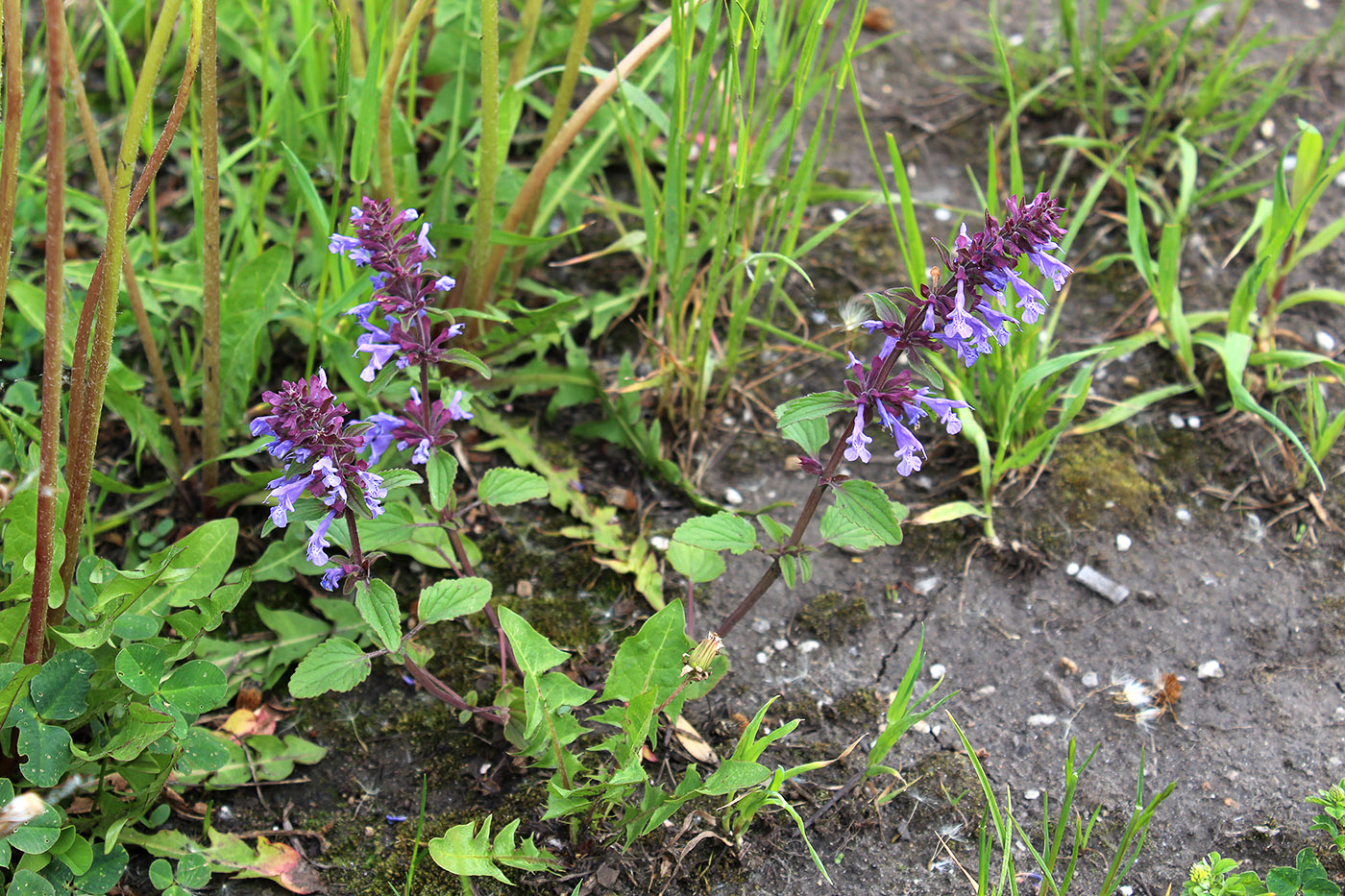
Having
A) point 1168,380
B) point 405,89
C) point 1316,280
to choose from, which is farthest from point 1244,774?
point 405,89

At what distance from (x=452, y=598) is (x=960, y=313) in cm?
108

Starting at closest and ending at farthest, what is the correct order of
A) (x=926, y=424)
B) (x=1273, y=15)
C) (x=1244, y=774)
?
(x=1244, y=774) < (x=926, y=424) < (x=1273, y=15)

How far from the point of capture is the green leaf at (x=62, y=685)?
1716 mm

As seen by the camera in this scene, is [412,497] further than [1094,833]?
Yes

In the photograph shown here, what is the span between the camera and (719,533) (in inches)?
74.2

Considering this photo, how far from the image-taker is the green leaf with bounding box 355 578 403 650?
5.60 feet

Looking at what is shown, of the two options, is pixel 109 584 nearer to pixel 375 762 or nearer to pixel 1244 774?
pixel 375 762

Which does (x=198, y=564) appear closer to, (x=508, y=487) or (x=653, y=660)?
(x=508, y=487)

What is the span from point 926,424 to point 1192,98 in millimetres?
1597

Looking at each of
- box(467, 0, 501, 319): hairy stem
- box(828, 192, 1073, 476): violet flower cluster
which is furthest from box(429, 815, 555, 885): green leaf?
box(467, 0, 501, 319): hairy stem

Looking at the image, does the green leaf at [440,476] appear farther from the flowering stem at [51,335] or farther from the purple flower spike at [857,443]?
the purple flower spike at [857,443]

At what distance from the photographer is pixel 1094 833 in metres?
1.99

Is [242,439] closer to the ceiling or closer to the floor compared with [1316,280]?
closer to the floor

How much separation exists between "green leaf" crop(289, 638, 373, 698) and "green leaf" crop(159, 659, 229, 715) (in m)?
0.15
